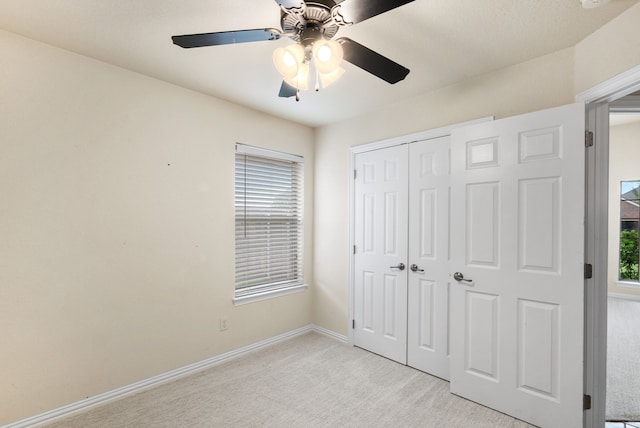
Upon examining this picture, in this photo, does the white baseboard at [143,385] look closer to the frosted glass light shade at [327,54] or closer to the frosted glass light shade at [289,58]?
the frosted glass light shade at [289,58]

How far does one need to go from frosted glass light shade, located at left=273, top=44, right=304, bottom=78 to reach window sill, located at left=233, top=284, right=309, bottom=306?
2.34 m

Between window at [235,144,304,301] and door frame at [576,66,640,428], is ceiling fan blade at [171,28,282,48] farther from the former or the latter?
door frame at [576,66,640,428]

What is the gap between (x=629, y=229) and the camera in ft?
16.7

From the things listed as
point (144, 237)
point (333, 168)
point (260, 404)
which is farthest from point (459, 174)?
point (144, 237)

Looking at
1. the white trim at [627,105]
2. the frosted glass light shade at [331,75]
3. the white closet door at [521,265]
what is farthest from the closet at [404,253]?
the frosted glass light shade at [331,75]

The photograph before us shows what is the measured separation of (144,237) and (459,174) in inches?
103

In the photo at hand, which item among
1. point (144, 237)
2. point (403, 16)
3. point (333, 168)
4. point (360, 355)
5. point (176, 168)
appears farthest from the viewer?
point (333, 168)

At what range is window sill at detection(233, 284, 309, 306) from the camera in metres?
3.07

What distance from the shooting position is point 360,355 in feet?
10.1

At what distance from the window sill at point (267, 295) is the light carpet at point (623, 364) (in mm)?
2791

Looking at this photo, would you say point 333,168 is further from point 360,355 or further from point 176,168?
point 360,355

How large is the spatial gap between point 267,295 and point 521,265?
238 centimetres

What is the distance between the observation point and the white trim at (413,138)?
2519mm

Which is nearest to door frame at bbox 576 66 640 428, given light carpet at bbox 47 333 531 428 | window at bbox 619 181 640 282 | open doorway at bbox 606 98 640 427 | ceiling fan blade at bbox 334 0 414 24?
light carpet at bbox 47 333 531 428
